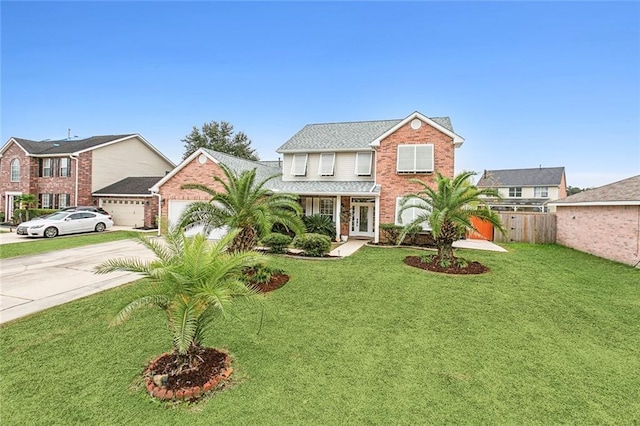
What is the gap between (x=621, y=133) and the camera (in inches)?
859

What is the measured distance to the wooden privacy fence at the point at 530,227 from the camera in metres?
17.2

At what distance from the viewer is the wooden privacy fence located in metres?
17.2

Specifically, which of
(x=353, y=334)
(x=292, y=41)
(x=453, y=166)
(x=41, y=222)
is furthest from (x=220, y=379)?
(x=41, y=222)

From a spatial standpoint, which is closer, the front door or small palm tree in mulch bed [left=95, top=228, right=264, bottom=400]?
small palm tree in mulch bed [left=95, top=228, right=264, bottom=400]

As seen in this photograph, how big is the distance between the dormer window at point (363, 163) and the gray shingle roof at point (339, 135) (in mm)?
500

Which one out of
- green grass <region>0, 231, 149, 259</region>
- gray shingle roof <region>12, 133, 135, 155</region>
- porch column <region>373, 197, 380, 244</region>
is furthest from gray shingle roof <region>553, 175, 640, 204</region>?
gray shingle roof <region>12, 133, 135, 155</region>

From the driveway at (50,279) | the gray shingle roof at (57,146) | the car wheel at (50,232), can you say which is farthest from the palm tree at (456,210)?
the gray shingle roof at (57,146)

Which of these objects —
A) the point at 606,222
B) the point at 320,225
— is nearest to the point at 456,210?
the point at 320,225

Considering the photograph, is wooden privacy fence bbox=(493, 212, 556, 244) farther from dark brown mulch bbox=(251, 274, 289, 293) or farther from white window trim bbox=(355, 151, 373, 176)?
dark brown mulch bbox=(251, 274, 289, 293)

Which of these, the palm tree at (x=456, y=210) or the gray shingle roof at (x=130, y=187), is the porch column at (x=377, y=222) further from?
the gray shingle roof at (x=130, y=187)

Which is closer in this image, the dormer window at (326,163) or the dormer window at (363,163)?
the dormer window at (363,163)

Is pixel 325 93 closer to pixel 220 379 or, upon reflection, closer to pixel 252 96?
pixel 252 96

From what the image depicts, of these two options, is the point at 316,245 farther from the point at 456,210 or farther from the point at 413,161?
the point at 413,161

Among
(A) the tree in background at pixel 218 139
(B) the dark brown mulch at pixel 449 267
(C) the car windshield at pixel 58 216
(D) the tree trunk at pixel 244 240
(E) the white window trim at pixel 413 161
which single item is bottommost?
(B) the dark brown mulch at pixel 449 267
